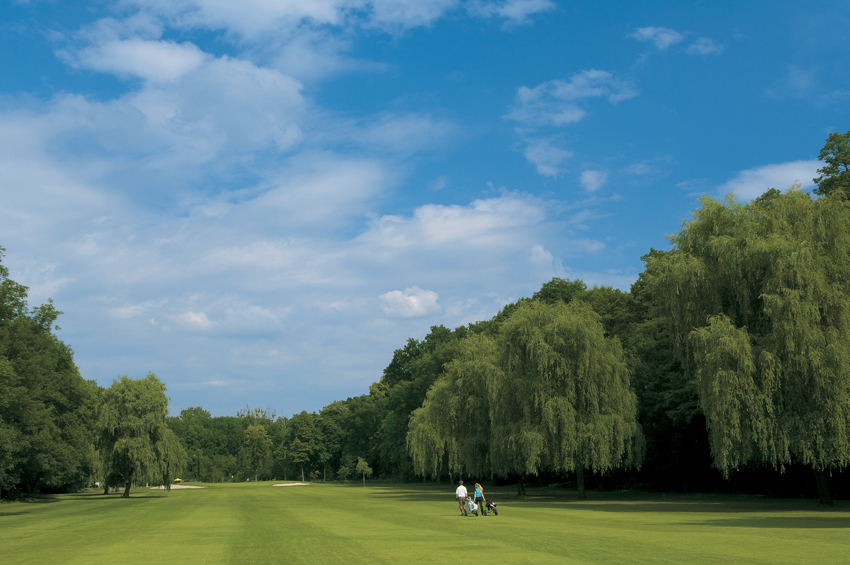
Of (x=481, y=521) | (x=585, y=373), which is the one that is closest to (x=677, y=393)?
(x=585, y=373)

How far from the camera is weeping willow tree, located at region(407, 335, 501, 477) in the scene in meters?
47.4

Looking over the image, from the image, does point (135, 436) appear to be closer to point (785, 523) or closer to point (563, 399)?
point (563, 399)

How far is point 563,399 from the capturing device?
3847 cm

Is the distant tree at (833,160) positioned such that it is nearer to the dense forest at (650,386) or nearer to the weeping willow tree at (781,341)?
the dense forest at (650,386)

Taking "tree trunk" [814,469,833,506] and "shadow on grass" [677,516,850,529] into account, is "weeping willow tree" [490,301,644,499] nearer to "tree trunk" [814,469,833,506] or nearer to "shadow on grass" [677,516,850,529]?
"tree trunk" [814,469,833,506]

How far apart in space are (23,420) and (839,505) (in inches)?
1974

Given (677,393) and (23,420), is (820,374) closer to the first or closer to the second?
(677,393)

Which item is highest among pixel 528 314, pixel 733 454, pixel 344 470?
pixel 528 314

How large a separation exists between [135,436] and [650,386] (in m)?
43.8

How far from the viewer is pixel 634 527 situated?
72.2ft

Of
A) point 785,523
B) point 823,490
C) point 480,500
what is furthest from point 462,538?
point 823,490

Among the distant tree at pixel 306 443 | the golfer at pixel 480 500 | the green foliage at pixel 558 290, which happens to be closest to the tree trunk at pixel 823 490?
the golfer at pixel 480 500

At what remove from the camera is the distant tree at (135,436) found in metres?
56.8

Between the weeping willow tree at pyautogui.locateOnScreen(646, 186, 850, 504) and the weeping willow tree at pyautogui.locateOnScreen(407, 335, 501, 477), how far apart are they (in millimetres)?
18171
